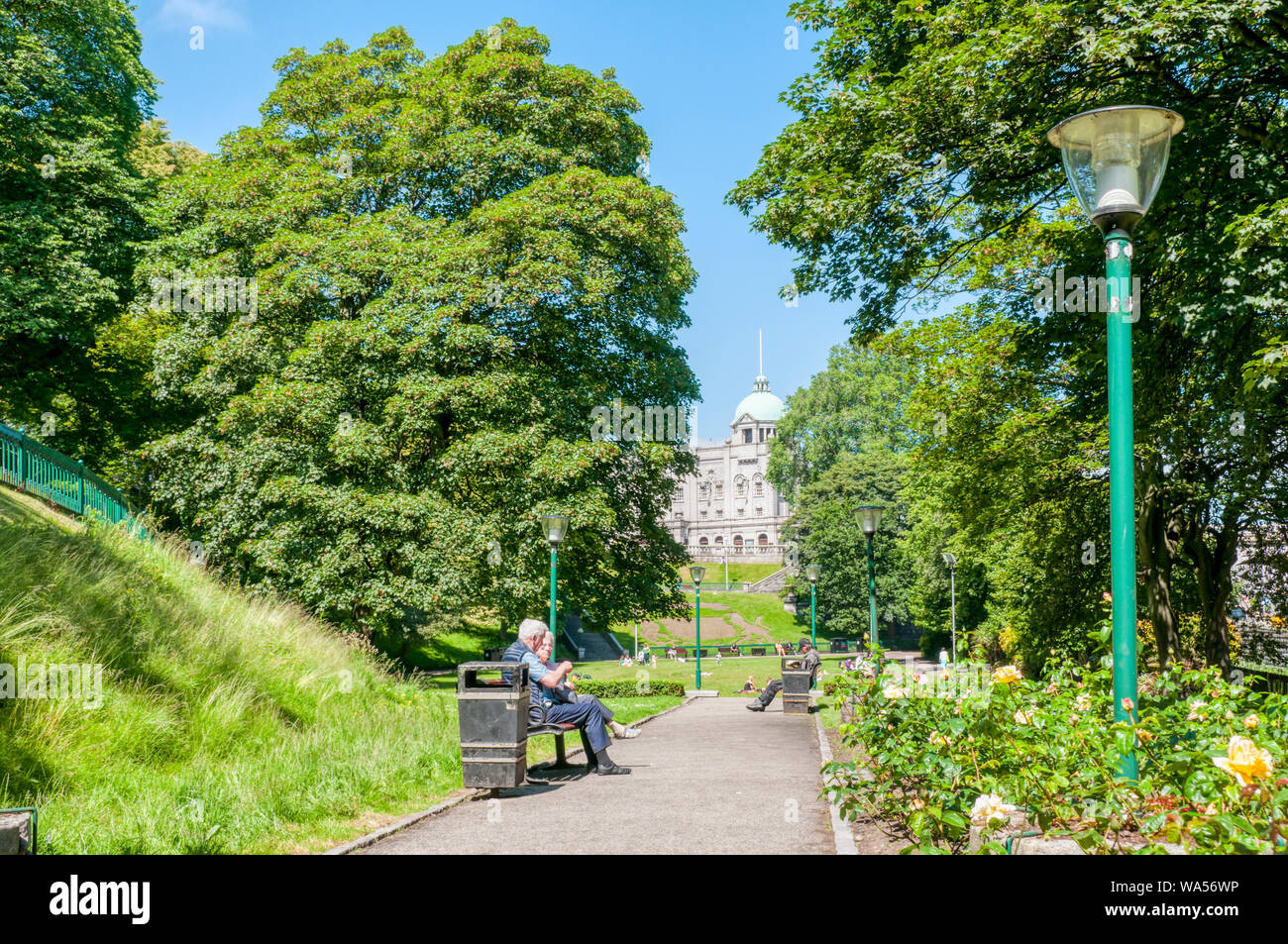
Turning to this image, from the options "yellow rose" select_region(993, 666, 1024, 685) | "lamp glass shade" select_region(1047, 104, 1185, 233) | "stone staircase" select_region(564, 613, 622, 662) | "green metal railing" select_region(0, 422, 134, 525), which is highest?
"lamp glass shade" select_region(1047, 104, 1185, 233)

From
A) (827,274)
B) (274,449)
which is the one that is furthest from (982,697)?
(274,449)

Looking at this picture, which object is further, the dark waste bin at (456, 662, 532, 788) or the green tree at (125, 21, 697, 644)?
the green tree at (125, 21, 697, 644)

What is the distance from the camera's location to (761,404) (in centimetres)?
11469

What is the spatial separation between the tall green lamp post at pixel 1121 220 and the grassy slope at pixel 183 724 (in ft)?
16.1

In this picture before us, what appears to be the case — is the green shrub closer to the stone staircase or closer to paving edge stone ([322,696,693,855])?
paving edge stone ([322,696,693,855])

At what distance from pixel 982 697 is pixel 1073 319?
9.93 meters

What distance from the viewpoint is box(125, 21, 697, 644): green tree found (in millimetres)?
18375

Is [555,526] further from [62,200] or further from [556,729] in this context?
[62,200]

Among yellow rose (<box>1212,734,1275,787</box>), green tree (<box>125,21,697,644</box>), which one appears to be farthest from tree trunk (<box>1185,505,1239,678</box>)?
yellow rose (<box>1212,734,1275,787</box>)

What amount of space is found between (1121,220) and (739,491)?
107580 mm

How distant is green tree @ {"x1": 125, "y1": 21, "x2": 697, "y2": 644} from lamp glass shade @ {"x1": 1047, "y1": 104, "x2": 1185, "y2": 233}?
45.3 ft

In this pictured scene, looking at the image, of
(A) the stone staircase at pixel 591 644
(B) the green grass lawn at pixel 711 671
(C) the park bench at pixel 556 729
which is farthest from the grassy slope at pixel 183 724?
(A) the stone staircase at pixel 591 644

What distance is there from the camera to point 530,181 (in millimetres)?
21547
